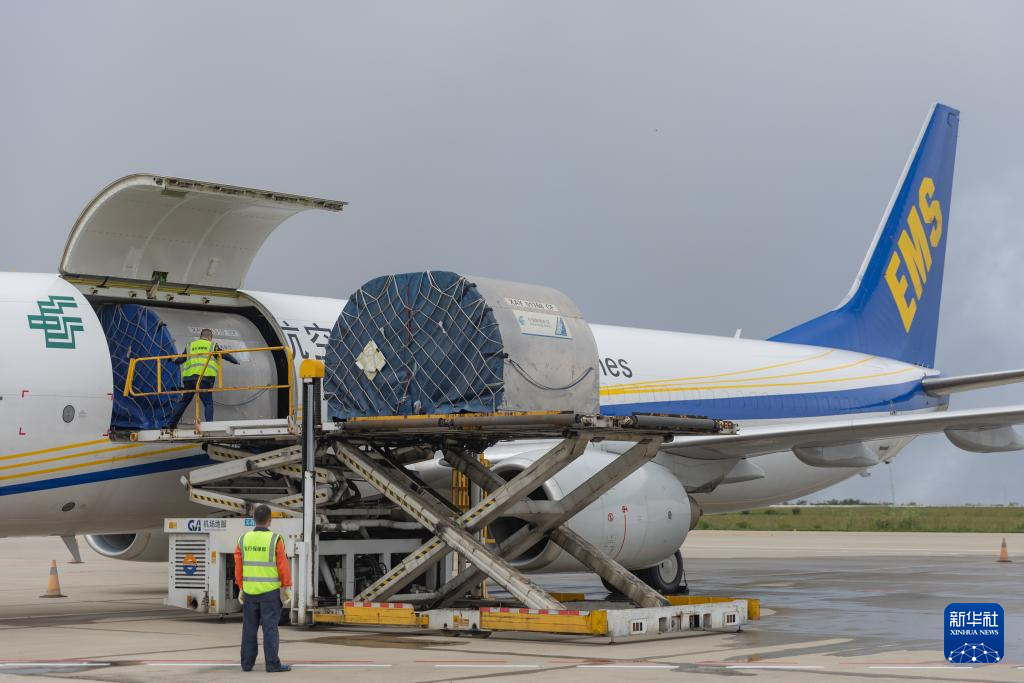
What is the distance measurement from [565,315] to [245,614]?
4514mm

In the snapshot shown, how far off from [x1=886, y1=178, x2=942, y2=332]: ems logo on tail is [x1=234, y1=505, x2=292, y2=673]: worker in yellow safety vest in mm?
16818

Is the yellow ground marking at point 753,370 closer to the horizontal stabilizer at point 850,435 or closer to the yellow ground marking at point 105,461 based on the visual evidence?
the horizontal stabilizer at point 850,435

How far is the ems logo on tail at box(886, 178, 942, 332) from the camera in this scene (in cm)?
2356

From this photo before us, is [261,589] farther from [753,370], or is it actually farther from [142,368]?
[753,370]

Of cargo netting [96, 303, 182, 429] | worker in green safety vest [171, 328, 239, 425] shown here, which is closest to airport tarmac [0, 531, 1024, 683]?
cargo netting [96, 303, 182, 429]

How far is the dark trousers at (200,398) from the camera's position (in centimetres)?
1261

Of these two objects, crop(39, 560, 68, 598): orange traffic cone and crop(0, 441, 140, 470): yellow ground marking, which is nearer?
crop(0, 441, 140, 470): yellow ground marking

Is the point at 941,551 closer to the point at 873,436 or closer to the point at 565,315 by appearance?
the point at 873,436

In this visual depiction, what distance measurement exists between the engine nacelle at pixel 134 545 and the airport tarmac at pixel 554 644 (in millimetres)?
577

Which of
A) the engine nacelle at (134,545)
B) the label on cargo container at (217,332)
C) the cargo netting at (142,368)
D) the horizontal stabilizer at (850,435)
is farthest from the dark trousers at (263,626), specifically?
the engine nacelle at (134,545)

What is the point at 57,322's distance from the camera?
1241 cm

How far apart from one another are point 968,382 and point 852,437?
7.19 metres

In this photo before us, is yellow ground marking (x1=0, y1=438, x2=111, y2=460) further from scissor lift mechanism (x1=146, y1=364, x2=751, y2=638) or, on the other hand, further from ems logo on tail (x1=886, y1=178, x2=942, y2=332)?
ems logo on tail (x1=886, y1=178, x2=942, y2=332)

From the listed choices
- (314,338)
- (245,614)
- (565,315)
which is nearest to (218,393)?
(314,338)
